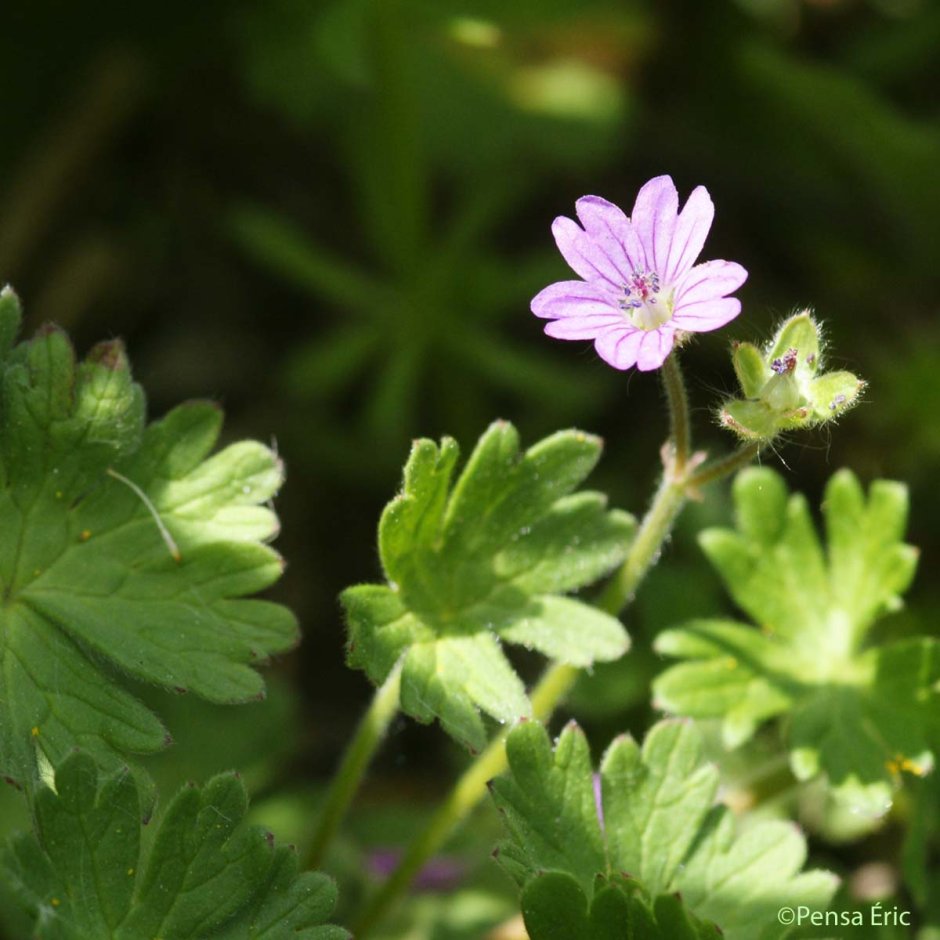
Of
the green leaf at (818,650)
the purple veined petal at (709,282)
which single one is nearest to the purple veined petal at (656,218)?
the purple veined petal at (709,282)

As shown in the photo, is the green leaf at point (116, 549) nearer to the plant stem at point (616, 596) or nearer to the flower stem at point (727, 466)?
the plant stem at point (616, 596)

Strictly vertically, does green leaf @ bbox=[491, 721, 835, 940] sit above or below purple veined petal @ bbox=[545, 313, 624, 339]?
below

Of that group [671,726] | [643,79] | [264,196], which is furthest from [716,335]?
[671,726]

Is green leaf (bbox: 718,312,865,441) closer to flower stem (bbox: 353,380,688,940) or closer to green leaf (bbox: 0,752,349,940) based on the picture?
flower stem (bbox: 353,380,688,940)

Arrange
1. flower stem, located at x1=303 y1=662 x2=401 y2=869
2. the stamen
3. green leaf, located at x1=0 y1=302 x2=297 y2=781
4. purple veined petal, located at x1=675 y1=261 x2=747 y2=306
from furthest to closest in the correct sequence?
flower stem, located at x1=303 y1=662 x2=401 y2=869
green leaf, located at x1=0 y1=302 x2=297 y2=781
the stamen
purple veined petal, located at x1=675 y1=261 x2=747 y2=306

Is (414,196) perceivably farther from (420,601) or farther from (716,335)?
(420,601)

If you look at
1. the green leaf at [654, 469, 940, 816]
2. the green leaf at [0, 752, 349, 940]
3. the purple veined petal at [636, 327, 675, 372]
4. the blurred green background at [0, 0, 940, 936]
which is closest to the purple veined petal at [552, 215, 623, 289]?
the purple veined petal at [636, 327, 675, 372]
